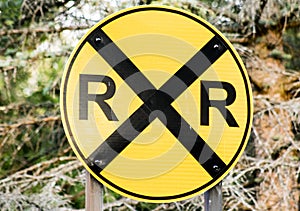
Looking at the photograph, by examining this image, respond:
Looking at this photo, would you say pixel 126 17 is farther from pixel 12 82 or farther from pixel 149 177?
pixel 12 82

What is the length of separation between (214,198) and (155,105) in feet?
0.84

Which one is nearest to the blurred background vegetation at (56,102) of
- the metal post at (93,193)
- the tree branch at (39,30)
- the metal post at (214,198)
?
the tree branch at (39,30)

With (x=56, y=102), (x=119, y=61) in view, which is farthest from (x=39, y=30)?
(x=119, y=61)

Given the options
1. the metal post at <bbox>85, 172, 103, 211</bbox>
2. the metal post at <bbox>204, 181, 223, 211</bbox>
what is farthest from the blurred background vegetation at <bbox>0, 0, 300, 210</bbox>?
the metal post at <bbox>85, 172, 103, 211</bbox>

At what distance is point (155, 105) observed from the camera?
1.14 metres

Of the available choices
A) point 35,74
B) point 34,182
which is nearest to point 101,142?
point 34,182

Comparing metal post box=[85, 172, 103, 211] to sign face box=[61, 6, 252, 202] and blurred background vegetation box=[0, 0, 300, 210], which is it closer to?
sign face box=[61, 6, 252, 202]

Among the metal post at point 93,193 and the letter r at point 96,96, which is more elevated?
the letter r at point 96,96

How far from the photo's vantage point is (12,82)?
362 centimetres

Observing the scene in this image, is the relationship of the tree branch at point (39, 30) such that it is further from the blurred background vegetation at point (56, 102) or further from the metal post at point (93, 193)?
the metal post at point (93, 193)

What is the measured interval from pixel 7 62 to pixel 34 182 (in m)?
0.78

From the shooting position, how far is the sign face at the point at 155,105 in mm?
1113

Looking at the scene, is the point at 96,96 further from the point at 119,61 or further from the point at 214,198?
the point at 214,198

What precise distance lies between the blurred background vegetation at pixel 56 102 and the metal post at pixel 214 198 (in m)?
1.62
